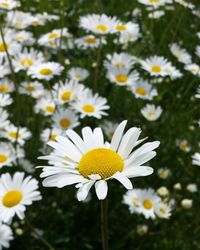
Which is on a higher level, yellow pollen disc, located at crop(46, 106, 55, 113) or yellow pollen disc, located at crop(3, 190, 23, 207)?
yellow pollen disc, located at crop(46, 106, 55, 113)

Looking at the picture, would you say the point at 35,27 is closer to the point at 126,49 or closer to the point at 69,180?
the point at 126,49

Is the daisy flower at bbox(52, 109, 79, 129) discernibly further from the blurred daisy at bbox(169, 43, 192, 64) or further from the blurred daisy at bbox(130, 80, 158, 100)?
the blurred daisy at bbox(169, 43, 192, 64)

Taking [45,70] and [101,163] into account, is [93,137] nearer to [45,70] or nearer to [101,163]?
[101,163]

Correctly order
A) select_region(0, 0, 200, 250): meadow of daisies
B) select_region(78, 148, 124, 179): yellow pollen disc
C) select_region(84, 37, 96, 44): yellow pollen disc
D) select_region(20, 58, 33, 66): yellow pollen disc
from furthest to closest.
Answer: select_region(84, 37, 96, 44): yellow pollen disc < select_region(20, 58, 33, 66): yellow pollen disc < select_region(0, 0, 200, 250): meadow of daisies < select_region(78, 148, 124, 179): yellow pollen disc

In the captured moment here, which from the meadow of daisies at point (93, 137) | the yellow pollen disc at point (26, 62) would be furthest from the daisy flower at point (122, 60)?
the yellow pollen disc at point (26, 62)

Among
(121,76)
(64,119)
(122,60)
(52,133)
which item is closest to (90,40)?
(122,60)

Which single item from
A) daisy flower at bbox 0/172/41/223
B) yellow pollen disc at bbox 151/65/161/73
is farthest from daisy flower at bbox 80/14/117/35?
daisy flower at bbox 0/172/41/223
